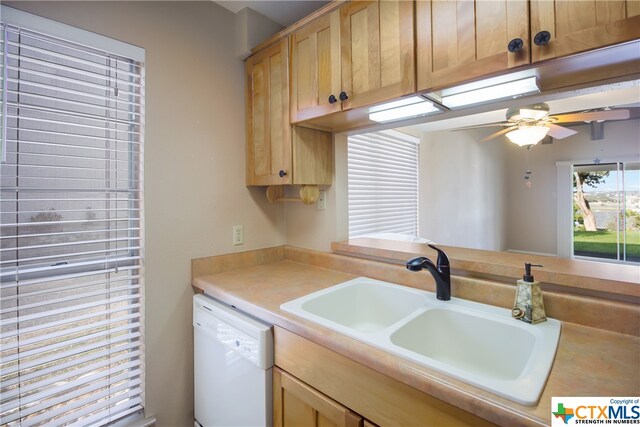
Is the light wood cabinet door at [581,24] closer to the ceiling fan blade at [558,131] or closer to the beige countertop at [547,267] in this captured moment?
the beige countertop at [547,267]

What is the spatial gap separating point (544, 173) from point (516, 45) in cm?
389

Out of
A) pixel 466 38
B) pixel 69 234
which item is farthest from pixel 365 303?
pixel 69 234

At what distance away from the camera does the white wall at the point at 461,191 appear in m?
3.87

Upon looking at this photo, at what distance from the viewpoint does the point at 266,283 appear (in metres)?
1.46

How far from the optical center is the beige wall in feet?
4.63

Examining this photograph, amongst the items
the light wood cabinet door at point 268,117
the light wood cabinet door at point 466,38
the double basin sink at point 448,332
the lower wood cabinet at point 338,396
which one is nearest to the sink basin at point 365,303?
the double basin sink at point 448,332

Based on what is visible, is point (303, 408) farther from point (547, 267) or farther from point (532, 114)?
point (532, 114)

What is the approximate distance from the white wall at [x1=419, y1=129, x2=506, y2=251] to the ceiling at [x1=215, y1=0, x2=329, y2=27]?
2.59 metres

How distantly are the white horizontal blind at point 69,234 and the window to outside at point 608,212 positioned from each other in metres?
4.53

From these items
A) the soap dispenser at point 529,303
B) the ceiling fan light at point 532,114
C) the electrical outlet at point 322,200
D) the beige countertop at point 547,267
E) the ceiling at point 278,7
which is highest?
the ceiling at point 278,7

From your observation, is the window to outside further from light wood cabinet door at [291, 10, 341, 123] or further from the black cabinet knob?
light wood cabinet door at [291, 10, 341, 123]

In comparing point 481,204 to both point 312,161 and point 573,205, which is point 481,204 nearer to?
point 573,205

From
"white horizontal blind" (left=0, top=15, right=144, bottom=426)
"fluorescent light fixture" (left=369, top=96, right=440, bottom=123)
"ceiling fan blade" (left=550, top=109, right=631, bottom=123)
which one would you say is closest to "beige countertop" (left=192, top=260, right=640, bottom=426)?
"white horizontal blind" (left=0, top=15, right=144, bottom=426)

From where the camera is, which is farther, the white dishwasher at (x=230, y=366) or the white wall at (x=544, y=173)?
the white wall at (x=544, y=173)
